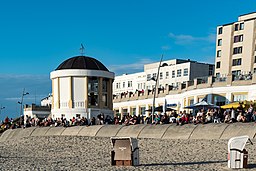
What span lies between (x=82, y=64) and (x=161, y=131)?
20.6 metres

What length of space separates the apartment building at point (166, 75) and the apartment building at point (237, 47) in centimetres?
702

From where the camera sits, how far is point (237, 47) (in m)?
65.1

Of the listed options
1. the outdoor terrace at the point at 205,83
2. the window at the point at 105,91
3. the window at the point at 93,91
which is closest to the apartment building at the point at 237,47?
the outdoor terrace at the point at 205,83

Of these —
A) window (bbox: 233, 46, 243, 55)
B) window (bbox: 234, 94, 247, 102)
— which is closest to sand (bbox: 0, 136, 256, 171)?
window (bbox: 234, 94, 247, 102)

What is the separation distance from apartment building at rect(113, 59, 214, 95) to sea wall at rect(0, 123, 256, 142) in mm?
39602

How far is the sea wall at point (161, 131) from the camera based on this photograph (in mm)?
21312

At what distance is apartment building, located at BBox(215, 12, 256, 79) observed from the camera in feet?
205

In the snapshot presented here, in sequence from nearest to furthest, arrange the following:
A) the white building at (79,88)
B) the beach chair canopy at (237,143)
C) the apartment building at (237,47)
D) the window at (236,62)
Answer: the beach chair canopy at (237,143)
the white building at (79,88)
the apartment building at (237,47)
the window at (236,62)

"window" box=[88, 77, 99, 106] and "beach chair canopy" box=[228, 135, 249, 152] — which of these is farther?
"window" box=[88, 77, 99, 106]

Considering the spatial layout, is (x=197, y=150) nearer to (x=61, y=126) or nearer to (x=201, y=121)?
(x=201, y=121)

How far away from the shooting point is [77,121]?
110 feet

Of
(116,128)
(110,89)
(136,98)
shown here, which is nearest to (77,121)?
(116,128)

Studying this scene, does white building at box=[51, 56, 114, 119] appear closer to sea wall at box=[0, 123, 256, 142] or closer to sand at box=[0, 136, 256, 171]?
sea wall at box=[0, 123, 256, 142]

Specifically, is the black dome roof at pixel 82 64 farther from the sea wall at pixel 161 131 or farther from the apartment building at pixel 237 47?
the apartment building at pixel 237 47
